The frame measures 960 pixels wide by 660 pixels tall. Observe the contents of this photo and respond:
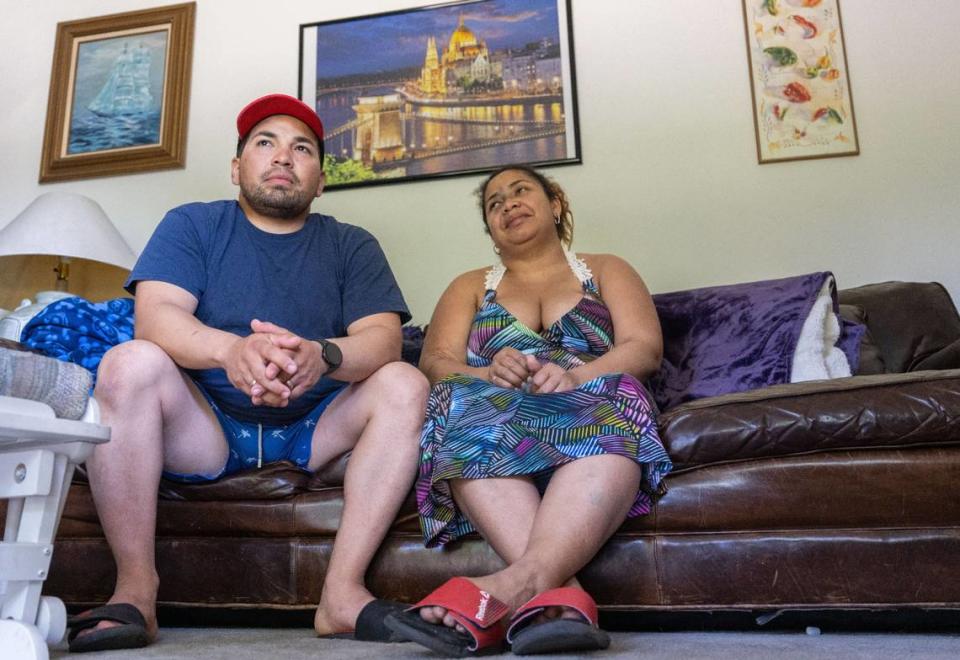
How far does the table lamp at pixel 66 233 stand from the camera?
251 centimetres

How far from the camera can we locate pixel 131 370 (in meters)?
1.28

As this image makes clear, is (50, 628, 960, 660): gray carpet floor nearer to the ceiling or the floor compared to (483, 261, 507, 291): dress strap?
nearer to the floor

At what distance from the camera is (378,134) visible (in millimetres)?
2762

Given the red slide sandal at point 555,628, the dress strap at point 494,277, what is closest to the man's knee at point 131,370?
the red slide sandal at point 555,628

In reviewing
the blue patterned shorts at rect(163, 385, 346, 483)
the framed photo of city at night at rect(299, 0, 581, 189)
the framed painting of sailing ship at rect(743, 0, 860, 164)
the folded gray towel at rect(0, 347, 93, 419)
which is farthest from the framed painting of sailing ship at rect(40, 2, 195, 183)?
the folded gray towel at rect(0, 347, 93, 419)

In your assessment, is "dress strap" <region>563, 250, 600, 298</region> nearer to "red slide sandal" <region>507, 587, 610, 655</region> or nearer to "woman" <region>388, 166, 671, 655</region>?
"woman" <region>388, 166, 671, 655</region>

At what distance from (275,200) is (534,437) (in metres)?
0.74

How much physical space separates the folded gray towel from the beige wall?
A: 5.47 feet

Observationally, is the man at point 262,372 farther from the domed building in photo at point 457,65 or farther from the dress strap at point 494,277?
the domed building in photo at point 457,65

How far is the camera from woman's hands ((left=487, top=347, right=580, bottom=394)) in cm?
144

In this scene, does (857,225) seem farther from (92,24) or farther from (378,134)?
(92,24)

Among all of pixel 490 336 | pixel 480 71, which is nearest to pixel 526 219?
pixel 490 336

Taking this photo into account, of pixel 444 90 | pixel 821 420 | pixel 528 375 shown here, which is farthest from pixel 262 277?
pixel 444 90

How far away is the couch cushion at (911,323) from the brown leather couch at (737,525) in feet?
2.27
